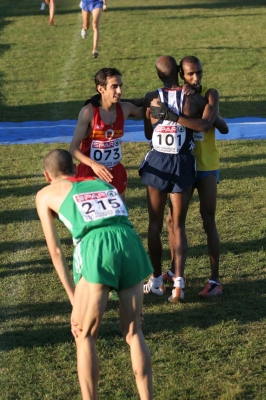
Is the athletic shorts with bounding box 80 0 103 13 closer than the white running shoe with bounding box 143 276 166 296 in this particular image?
No

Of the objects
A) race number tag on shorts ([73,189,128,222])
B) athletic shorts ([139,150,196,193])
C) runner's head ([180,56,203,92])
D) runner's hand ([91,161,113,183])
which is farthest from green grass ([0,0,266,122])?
race number tag on shorts ([73,189,128,222])

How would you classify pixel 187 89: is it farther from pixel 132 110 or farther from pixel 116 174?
pixel 116 174

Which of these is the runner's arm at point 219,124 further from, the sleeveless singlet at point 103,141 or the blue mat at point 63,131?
the blue mat at point 63,131

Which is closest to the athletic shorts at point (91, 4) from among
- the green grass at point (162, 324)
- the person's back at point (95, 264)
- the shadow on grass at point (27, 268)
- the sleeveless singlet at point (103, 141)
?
the green grass at point (162, 324)

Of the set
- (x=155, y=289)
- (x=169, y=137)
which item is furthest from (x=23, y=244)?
(x=169, y=137)

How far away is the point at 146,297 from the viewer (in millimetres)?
6465

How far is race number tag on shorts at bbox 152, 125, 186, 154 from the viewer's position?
6.00m

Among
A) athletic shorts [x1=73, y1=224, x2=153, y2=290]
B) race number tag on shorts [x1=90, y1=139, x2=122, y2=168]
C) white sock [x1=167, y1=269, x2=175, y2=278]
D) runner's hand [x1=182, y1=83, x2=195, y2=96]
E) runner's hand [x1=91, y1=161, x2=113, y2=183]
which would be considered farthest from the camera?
white sock [x1=167, y1=269, x2=175, y2=278]

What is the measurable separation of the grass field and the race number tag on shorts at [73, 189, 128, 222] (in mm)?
1333

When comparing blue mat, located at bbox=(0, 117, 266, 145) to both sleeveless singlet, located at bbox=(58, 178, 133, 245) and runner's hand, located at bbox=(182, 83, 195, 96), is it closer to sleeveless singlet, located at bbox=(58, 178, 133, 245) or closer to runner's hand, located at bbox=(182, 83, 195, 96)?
runner's hand, located at bbox=(182, 83, 195, 96)

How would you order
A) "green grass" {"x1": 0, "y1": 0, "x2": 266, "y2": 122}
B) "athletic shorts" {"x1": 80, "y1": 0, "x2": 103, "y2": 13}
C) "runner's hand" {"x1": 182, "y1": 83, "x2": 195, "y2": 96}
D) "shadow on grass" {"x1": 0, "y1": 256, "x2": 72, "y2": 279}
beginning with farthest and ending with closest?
"athletic shorts" {"x1": 80, "y1": 0, "x2": 103, "y2": 13}
"green grass" {"x1": 0, "y1": 0, "x2": 266, "y2": 122}
"shadow on grass" {"x1": 0, "y1": 256, "x2": 72, "y2": 279}
"runner's hand" {"x1": 182, "y1": 83, "x2": 195, "y2": 96}

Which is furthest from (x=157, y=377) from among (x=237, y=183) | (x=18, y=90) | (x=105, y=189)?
(x=18, y=90)

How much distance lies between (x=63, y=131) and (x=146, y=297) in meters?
6.50

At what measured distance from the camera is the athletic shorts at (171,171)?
19.9ft
